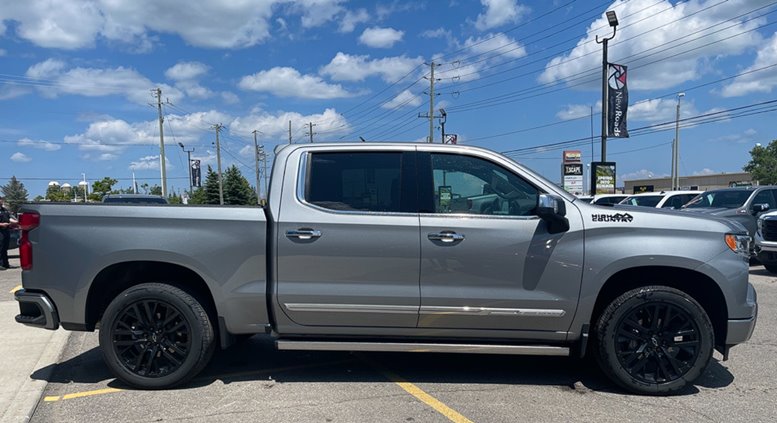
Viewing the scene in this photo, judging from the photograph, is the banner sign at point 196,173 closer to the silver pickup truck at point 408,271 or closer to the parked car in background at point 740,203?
the parked car in background at point 740,203

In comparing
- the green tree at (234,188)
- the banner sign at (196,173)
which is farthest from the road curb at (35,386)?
the green tree at (234,188)

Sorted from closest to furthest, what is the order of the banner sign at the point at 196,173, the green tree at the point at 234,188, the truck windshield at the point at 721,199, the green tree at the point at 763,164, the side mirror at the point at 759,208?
1. the side mirror at the point at 759,208
2. the truck windshield at the point at 721,199
3. the banner sign at the point at 196,173
4. the green tree at the point at 234,188
5. the green tree at the point at 763,164

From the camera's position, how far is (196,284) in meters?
4.72

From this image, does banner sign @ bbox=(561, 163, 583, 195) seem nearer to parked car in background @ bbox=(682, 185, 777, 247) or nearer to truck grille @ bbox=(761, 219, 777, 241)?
parked car in background @ bbox=(682, 185, 777, 247)

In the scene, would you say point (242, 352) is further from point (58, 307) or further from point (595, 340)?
point (595, 340)

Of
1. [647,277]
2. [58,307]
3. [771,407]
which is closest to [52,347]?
[58,307]

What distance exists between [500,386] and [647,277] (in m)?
1.51

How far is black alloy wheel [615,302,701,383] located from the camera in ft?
14.4

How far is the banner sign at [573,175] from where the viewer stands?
2897 cm

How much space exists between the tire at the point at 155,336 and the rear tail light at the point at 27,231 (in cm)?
74

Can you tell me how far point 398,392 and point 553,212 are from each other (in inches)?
75.1

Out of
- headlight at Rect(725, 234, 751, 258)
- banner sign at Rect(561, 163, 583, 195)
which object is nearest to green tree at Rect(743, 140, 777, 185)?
banner sign at Rect(561, 163, 583, 195)

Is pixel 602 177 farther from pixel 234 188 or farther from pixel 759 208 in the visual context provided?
pixel 234 188

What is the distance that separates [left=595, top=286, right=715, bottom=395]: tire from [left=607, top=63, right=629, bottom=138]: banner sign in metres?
19.7
